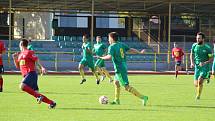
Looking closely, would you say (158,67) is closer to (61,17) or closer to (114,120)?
(61,17)

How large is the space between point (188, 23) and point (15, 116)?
44.0m

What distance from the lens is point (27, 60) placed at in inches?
551

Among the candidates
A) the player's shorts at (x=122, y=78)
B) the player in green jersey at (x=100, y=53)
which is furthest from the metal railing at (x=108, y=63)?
the player's shorts at (x=122, y=78)

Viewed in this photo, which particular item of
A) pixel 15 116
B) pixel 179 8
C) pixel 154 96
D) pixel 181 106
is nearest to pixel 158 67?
pixel 179 8

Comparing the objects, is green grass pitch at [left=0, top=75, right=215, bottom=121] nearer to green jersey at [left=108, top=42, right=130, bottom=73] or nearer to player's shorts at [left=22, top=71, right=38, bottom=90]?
player's shorts at [left=22, top=71, right=38, bottom=90]

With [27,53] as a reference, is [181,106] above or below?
below

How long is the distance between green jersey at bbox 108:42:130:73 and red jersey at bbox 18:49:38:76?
7.25 ft

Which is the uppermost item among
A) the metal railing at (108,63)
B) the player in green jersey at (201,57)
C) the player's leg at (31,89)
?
the player in green jersey at (201,57)

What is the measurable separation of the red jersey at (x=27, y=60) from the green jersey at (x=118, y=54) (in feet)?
7.25

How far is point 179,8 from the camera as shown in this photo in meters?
48.8

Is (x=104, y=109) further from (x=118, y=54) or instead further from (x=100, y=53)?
(x=100, y=53)

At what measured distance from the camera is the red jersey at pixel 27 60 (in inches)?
549

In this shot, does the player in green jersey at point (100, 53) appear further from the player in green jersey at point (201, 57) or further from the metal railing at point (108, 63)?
the metal railing at point (108, 63)

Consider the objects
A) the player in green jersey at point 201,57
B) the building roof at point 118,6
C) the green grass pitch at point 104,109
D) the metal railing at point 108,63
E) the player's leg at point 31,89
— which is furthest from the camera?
the building roof at point 118,6
